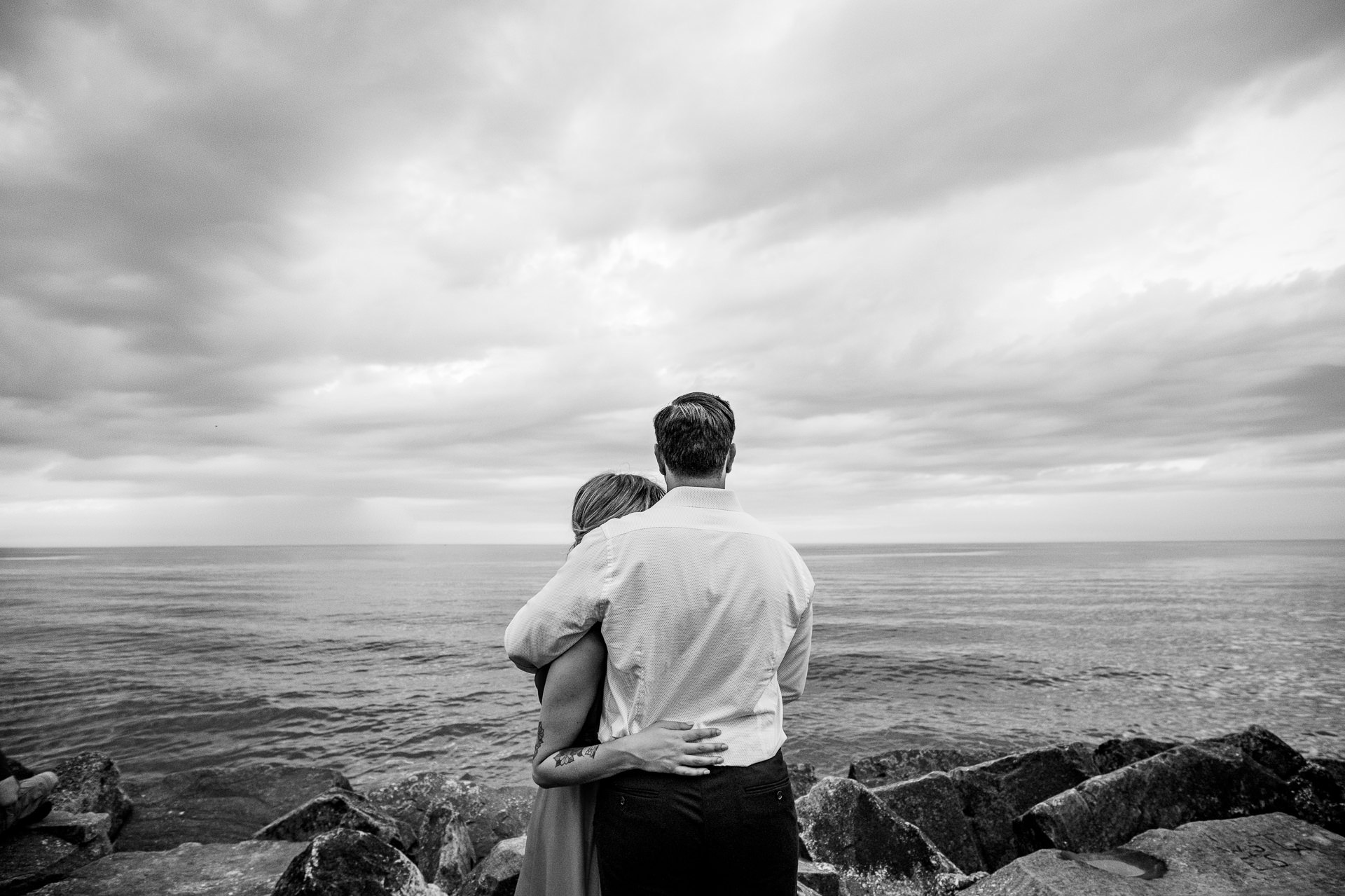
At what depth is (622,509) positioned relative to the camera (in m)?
2.93

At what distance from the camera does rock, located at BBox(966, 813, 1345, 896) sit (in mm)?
5094

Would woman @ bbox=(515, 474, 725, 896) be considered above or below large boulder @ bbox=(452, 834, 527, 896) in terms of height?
above

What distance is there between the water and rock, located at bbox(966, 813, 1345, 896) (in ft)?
23.0

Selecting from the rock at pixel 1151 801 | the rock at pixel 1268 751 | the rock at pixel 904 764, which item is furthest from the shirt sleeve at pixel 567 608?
the rock at pixel 904 764

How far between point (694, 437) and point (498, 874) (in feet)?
14.6

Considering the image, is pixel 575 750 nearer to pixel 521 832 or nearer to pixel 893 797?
pixel 521 832

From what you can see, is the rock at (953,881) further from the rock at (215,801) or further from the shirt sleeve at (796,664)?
the rock at (215,801)

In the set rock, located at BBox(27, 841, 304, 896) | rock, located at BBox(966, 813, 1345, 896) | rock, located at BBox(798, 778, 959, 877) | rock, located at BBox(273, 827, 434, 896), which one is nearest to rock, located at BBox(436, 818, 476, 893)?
rock, located at BBox(27, 841, 304, 896)

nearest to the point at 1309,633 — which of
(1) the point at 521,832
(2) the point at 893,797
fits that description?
(2) the point at 893,797

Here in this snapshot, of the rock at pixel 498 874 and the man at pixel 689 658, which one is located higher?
the man at pixel 689 658

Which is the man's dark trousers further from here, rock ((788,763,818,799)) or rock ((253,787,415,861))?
rock ((788,763,818,799))

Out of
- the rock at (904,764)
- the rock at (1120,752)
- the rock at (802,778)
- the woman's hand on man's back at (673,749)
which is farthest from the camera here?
the rock at (904,764)

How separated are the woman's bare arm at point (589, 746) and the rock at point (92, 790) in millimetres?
9435

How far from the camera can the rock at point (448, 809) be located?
24.2 feet
